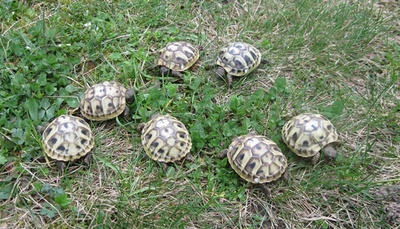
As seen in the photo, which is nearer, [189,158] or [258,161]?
[258,161]

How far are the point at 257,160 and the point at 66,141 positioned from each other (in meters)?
1.46

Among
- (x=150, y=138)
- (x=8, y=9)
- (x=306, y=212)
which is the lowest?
(x=306, y=212)

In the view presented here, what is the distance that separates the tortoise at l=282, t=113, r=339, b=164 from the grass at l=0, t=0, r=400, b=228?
100 mm

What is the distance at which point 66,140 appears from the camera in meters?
3.19

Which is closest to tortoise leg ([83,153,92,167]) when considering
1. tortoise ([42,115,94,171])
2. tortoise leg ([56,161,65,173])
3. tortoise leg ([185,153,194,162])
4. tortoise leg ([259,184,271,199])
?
tortoise ([42,115,94,171])

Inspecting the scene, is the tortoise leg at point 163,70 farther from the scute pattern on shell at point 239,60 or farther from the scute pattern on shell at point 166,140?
the scute pattern on shell at point 166,140

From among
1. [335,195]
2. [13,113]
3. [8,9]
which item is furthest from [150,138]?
[8,9]

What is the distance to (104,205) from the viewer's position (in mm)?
2957

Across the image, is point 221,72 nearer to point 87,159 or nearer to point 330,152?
point 330,152

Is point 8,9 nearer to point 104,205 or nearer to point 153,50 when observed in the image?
point 153,50

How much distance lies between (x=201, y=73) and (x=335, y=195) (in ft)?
5.47

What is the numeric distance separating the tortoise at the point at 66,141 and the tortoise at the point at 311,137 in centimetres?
159

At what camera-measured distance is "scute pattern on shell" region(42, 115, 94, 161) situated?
3.17 m

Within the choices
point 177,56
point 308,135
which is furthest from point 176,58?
point 308,135
